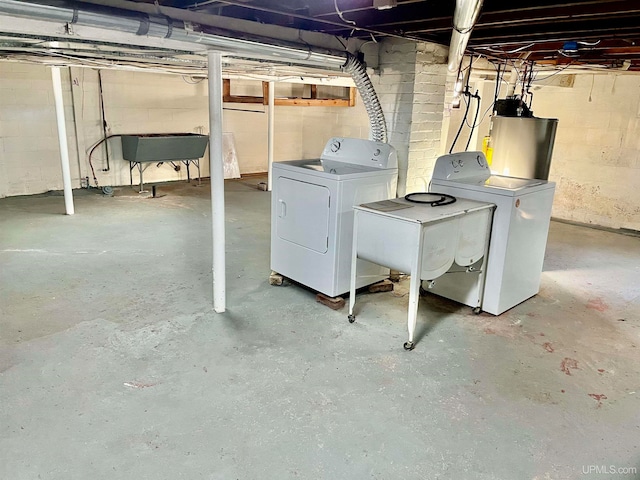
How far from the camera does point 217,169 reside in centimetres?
306

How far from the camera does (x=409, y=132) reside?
378cm

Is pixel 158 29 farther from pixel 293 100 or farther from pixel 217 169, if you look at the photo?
pixel 293 100

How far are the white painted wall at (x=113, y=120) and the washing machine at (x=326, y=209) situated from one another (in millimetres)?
4639

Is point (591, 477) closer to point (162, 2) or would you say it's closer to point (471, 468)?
point (471, 468)

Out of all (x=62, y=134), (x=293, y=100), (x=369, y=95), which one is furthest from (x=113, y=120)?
(x=369, y=95)

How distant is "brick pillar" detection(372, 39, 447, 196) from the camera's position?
373 cm

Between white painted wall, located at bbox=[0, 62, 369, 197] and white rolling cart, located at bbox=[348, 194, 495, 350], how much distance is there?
554cm

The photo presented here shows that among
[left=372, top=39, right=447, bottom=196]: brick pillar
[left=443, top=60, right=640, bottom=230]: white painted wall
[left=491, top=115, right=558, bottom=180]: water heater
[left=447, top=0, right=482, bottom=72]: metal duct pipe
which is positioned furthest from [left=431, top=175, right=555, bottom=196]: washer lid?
[left=443, top=60, right=640, bottom=230]: white painted wall

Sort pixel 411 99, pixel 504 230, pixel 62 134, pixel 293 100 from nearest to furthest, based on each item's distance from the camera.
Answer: pixel 504 230
pixel 411 99
pixel 62 134
pixel 293 100

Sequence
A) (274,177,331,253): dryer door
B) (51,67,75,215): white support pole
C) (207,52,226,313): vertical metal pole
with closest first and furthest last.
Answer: (207,52,226,313): vertical metal pole, (274,177,331,253): dryer door, (51,67,75,215): white support pole

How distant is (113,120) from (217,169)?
500cm

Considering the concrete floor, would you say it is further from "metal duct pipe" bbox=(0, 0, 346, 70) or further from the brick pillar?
"metal duct pipe" bbox=(0, 0, 346, 70)

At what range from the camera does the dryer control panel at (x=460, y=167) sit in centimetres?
355

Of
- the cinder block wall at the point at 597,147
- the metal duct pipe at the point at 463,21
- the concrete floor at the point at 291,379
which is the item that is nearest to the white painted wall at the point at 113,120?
the concrete floor at the point at 291,379
